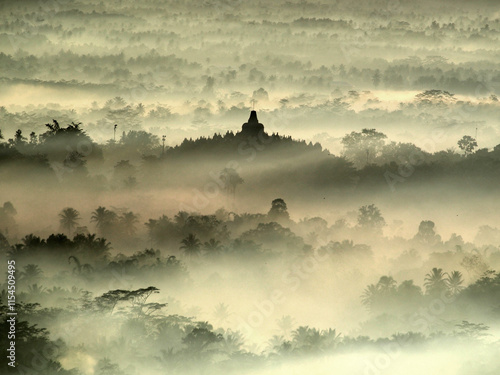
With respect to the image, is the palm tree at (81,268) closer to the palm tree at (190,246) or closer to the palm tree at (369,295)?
the palm tree at (190,246)

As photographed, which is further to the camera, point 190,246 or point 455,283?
point 190,246

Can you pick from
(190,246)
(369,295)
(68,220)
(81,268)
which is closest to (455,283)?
(369,295)

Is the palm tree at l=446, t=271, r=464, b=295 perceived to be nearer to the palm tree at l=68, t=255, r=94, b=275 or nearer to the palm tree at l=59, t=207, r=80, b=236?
the palm tree at l=68, t=255, r=94, b=275

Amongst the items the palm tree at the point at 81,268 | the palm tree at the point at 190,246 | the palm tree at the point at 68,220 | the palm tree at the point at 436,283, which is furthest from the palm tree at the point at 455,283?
the palm tree at the point at 68,220

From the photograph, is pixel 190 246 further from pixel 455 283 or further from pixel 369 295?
pixel 455 283

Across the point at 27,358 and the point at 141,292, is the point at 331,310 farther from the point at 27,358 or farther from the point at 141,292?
the point at 27,358

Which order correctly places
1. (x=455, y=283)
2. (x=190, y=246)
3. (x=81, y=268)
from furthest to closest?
(x=190, y=246), (x=455, y=283), (x=81, y=268)

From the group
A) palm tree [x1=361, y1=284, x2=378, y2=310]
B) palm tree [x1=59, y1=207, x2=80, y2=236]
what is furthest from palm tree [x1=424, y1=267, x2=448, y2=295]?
palm tree [x1=59, y1=207, x2=80, y2=236]
